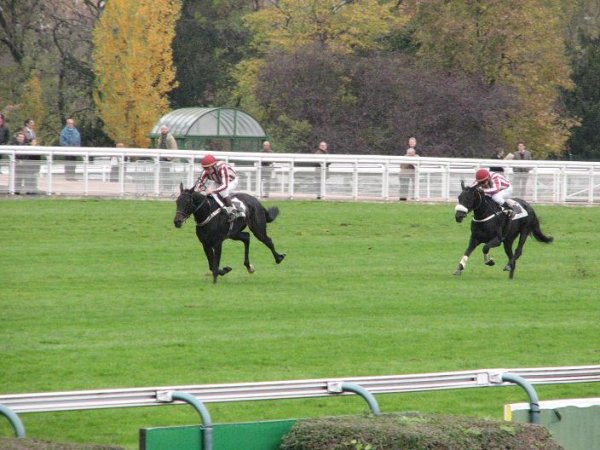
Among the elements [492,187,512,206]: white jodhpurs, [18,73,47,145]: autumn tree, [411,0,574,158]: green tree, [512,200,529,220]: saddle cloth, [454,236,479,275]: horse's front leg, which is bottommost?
[454,236,479,275]: horse's front leg

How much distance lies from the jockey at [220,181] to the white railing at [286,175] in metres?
8.87

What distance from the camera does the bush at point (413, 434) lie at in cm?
656

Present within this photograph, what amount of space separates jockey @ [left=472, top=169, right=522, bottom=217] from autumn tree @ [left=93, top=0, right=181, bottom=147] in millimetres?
24743

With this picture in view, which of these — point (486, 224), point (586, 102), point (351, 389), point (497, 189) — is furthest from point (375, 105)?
point (351, 389)

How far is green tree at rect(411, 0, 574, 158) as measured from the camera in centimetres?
4528

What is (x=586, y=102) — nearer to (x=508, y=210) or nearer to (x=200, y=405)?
(x=508, y=210)

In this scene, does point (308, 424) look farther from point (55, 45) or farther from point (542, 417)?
point (55, 45)

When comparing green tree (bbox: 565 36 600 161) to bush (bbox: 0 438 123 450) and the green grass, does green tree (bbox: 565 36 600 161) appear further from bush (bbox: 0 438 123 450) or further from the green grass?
bush (bbox: 0 438 123 450)

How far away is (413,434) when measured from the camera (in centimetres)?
666

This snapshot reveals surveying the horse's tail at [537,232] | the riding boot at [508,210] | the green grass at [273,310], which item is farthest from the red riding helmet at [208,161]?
the horse's tail at [537,232]

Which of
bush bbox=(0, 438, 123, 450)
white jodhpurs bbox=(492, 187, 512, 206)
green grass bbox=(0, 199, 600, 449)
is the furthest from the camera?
white jodhpurs bbox=(492, 187, 512, 206)

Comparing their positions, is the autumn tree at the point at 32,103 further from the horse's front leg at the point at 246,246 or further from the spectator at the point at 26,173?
the horse's front leg at the point at 246,246

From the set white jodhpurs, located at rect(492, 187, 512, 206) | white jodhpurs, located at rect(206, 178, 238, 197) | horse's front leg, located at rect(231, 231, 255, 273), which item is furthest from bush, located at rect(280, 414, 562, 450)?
white jodhpurs, located at rect(492, 187, 512, 206)

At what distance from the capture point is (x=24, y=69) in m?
50.8
